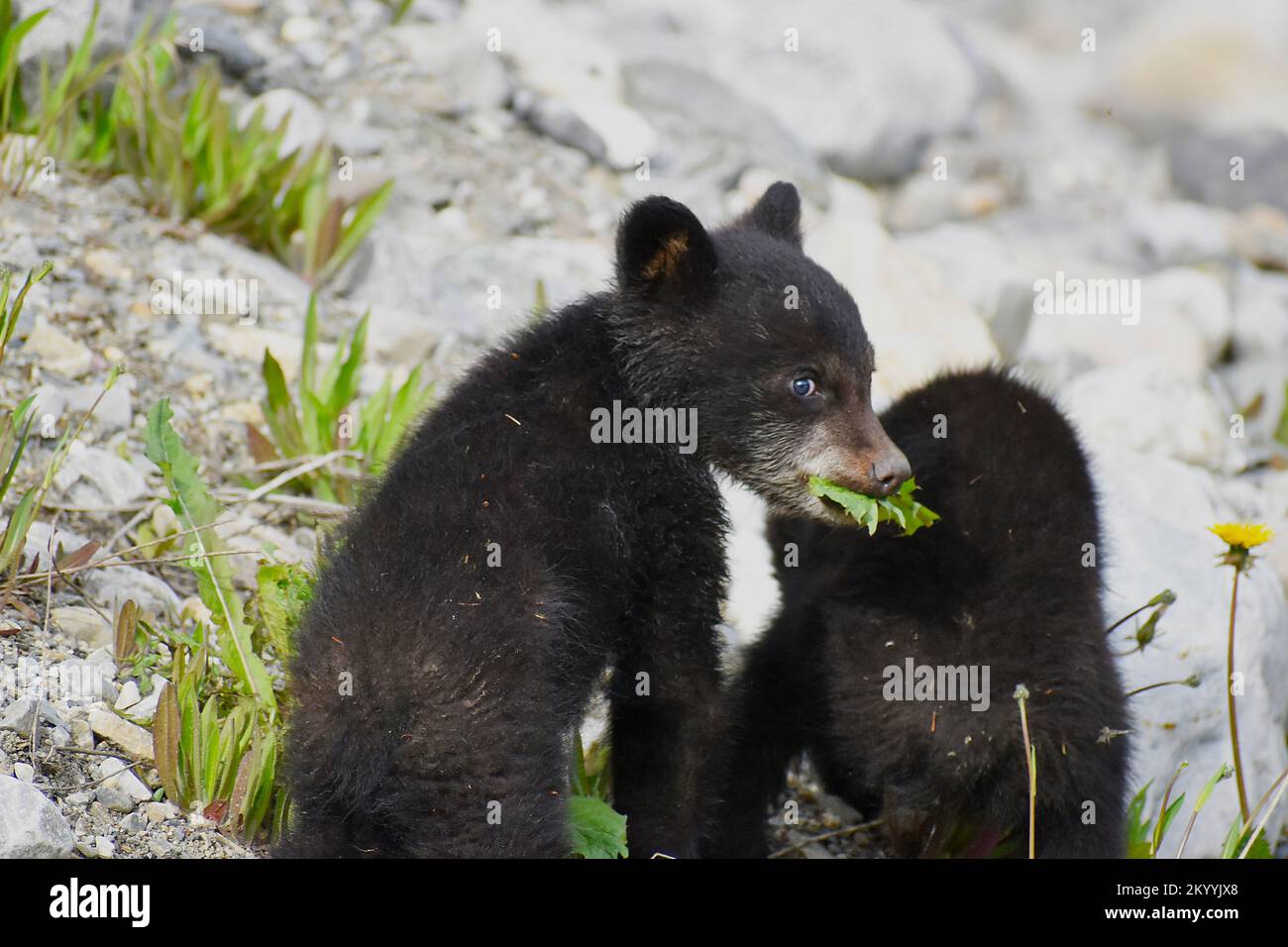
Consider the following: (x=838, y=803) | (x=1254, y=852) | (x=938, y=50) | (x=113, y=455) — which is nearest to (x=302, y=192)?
(x=113, y=455)

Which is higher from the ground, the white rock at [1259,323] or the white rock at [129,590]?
the white rock at [1259,323]

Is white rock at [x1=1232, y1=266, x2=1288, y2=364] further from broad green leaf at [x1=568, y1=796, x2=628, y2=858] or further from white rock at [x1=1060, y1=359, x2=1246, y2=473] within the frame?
broad green leaf at [x1=568, y1=796, x2=628, y2=858]

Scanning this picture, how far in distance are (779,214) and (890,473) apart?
1.72 m

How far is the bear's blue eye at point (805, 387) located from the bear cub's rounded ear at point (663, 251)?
0.54 m

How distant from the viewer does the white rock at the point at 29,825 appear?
14.0ft

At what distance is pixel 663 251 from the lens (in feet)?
18.6

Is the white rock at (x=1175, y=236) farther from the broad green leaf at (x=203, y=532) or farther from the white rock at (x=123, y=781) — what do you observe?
the white rock at (x=123, y=781)

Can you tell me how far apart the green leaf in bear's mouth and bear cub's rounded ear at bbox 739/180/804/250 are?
1475 mm

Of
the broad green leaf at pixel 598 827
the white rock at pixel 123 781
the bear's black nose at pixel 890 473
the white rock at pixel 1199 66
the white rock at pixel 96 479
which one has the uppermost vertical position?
Answer: the white rock at pixel 1199 66

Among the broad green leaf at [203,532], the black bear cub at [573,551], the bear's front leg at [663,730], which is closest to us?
the black bear cub at [573,551]

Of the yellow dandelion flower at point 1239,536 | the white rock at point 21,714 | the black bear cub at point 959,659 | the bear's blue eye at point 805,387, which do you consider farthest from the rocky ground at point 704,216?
the bear's blue eye at point 805,387

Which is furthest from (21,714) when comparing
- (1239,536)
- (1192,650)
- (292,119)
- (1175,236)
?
(1175,236)

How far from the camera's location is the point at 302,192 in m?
8.82
